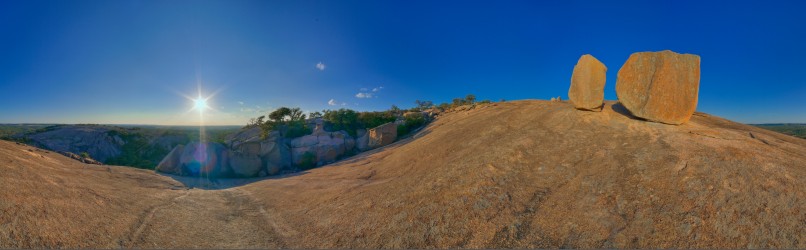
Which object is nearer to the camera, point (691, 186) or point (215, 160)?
point (691, 186)

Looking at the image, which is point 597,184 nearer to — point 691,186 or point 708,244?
point 691,186

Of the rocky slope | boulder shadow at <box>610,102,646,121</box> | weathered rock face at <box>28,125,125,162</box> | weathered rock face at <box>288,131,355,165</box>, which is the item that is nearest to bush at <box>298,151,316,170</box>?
weathered rock face at <box>288,131,355,165</box>

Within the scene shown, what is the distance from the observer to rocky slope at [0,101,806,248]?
7.13 meters

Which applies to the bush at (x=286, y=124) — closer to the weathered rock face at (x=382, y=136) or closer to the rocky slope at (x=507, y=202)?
the weathered rock face at (x=382, y=136)

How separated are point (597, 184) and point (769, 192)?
363cm

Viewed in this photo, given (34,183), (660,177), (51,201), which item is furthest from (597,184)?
(34,183)

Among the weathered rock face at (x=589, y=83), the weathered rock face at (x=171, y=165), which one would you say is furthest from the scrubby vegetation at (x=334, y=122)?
the weathered rock face at (x=589, y=83)

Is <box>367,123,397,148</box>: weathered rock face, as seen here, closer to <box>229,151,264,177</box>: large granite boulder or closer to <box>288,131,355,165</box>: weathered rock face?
<box>288,131,355,165</box>: weathered rock face

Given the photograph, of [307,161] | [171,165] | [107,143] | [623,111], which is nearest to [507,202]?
[623,111]

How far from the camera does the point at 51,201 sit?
29.1ft

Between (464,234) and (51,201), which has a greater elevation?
(51,201)

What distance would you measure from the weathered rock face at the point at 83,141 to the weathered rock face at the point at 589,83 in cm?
5168

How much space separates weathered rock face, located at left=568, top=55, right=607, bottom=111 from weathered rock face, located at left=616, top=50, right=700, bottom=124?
1.62 metres

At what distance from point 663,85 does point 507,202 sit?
9.23 metres
